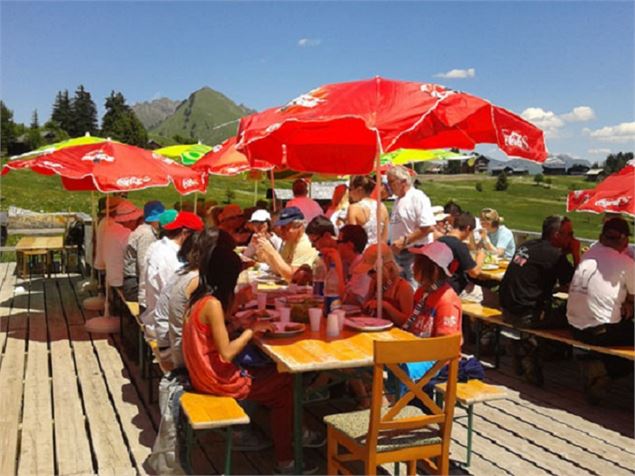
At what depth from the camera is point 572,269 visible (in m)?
5.36

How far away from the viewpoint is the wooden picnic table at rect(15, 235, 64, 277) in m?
10.2

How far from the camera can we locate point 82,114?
363 feet

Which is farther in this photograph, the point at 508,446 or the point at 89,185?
the point at 89,185

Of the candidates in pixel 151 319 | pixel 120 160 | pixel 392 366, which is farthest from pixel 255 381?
pixel 120 160

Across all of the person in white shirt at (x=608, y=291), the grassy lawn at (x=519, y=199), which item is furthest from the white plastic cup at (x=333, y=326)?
the grassy lawn at (x=519, y=199)

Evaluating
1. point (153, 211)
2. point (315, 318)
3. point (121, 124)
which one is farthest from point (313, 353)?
point (121, 124)

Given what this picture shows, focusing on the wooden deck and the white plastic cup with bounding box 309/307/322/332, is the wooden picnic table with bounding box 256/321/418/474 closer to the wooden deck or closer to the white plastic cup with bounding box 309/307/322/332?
the white plastic cup with bounding box 309/307/322/332

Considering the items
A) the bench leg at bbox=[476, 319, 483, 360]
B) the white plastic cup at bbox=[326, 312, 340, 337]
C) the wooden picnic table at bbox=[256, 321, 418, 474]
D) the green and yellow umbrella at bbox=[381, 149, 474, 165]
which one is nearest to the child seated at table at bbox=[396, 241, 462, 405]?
the wooden picnic table at bbox=[256, 321, 418, 474]

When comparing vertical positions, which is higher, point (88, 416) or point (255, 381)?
point (255, 381)

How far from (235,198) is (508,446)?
4842cm

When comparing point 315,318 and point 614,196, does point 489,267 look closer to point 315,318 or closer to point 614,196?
point 614,196

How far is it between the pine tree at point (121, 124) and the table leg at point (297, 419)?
95297 mm

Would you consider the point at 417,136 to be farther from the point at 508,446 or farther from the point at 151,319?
the point at 151,319

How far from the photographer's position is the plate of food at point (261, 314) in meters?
3.96
